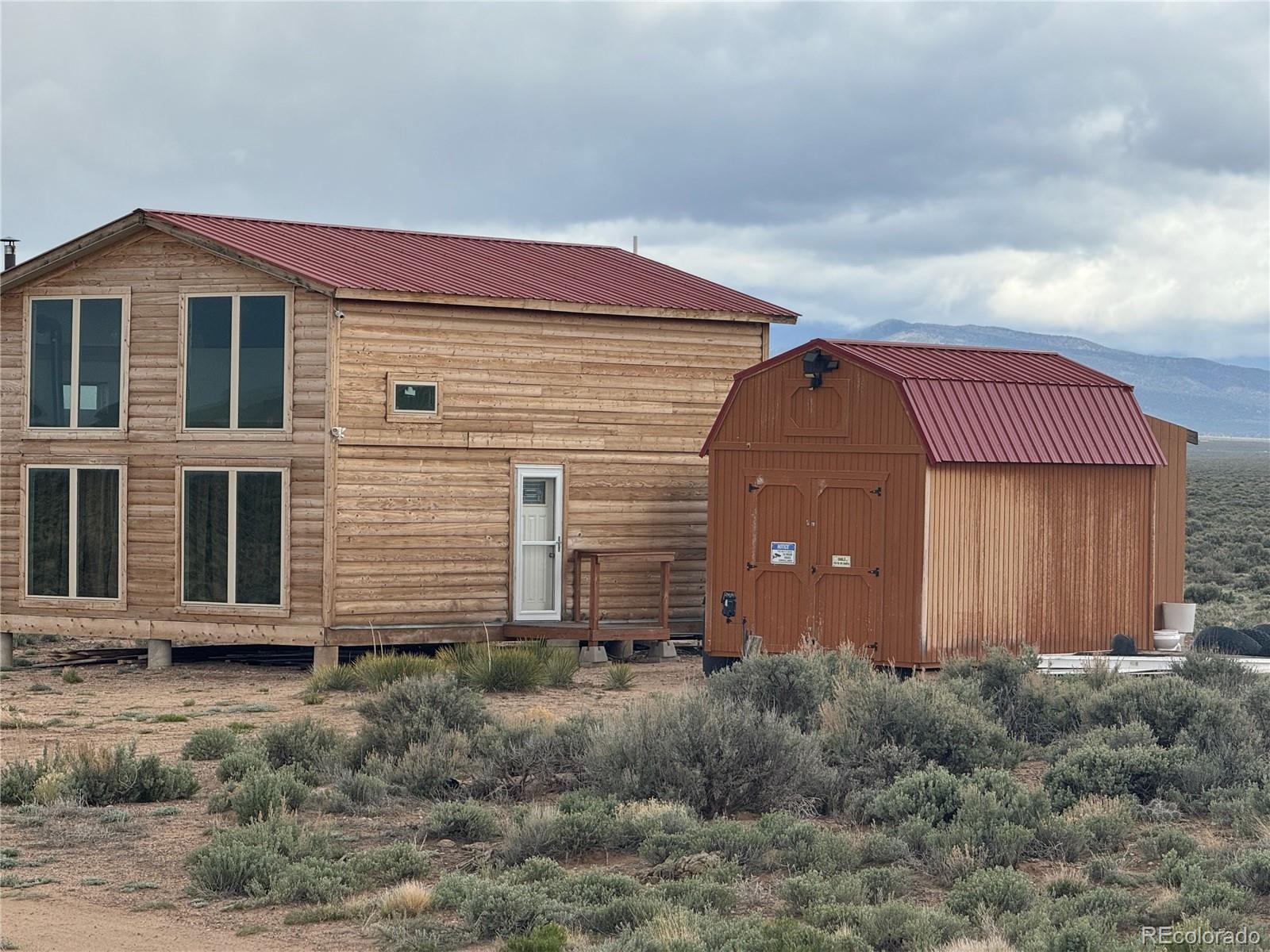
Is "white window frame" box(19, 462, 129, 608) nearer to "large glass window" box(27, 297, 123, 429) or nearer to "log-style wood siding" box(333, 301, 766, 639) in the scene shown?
Result: "large glass window" box(27, 297, 123, 429)

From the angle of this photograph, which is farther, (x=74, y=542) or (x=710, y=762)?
(x=74, y=542)

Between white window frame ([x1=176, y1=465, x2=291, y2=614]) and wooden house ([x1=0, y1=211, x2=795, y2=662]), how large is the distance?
0.09 ft

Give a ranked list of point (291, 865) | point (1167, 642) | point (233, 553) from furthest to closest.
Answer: point (233, 553) < point (1167, 642) < point (291, 865)

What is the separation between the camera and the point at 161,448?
739 inches

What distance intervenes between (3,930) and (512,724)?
205 inches

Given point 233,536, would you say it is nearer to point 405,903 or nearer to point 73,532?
point 73,532

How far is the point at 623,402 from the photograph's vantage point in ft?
65.3

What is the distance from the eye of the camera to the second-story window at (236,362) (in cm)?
1819

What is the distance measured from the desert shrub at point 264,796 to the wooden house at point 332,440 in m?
7.29

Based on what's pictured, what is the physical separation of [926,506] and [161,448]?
29.2 ft

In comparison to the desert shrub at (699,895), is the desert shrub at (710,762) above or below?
above

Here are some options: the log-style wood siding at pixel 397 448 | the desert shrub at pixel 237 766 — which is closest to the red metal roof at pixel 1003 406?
the log-style wood siding at pixel 397 448

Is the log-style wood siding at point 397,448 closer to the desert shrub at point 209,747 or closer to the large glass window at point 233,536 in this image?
the large glass window at point 233,536

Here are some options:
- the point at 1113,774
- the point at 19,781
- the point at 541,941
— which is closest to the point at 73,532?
the point at 19,781
